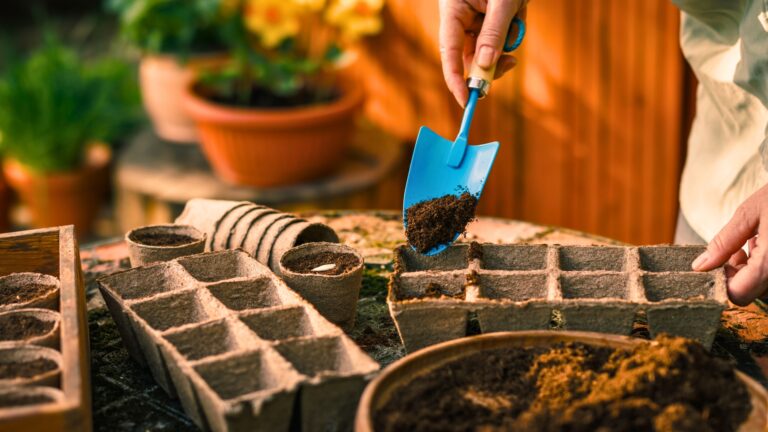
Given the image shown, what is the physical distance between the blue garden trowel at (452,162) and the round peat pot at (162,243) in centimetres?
50

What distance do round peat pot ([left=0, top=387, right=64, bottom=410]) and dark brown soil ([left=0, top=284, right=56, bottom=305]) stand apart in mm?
406

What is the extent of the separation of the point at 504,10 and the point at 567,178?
224 cm

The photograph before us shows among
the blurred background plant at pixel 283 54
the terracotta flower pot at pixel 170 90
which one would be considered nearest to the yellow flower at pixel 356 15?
the blurred background plant at pixel 283 54

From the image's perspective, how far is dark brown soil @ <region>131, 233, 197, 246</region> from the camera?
2143mm

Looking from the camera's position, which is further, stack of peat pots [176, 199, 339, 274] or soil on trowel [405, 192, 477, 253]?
stack of peat pots [176, 199, 339, 274]

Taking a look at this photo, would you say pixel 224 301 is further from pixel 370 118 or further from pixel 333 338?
pixel 370 118

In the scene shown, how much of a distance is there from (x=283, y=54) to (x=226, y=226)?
8.36 feet

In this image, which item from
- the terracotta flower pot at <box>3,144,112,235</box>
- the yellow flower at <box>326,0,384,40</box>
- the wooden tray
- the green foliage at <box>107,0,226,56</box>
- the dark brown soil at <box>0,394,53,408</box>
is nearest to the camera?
the wooden tray

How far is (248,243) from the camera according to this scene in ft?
7.00

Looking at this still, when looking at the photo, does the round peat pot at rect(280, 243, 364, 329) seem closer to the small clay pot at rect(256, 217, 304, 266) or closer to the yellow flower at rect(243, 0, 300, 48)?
the small clay pot at rect(256, 217, 304, 266)

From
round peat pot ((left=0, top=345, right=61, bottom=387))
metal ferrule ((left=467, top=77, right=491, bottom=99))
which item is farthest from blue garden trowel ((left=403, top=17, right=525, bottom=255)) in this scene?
round peat pot ((left=0, top=345, right=61, bottom=387))

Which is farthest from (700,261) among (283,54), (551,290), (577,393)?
(283,54)

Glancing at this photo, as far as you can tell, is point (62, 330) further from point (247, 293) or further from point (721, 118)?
point (721, 118)

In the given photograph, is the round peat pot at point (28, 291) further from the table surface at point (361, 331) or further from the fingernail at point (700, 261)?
the fingernail at point (700, 261)
